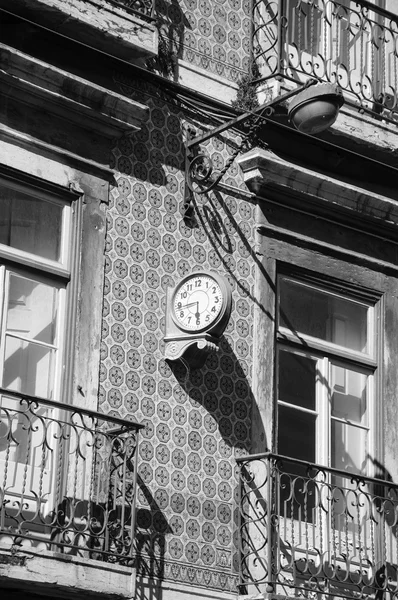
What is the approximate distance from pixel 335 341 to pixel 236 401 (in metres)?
1.28

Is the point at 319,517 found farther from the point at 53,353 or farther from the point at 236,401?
the point at 53,353

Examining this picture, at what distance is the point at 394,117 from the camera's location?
42.6ft

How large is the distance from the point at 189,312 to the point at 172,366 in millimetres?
389

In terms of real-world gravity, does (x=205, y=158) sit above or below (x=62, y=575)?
above

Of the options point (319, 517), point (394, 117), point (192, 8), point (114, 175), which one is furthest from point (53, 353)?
point (394, 117)

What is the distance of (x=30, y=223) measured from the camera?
33.9 ft

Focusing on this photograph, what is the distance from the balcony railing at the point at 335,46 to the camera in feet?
39.7

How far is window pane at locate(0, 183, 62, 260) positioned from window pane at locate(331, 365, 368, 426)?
8.29ft

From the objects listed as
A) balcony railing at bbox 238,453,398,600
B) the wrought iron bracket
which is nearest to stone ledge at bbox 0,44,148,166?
the wrought iron bracket

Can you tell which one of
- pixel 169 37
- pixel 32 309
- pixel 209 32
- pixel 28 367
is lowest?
pixel 28 367

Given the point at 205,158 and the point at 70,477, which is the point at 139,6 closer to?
the point at 205,158

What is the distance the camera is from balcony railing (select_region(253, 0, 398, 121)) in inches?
476

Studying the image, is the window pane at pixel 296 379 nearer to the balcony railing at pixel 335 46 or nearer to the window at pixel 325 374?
the window at pixel 325 374

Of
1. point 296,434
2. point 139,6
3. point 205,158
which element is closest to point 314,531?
point 296,434
